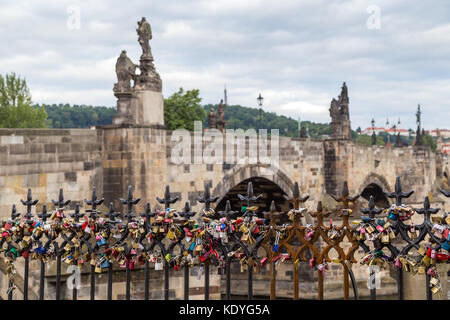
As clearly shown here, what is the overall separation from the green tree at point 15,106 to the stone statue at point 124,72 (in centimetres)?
2986

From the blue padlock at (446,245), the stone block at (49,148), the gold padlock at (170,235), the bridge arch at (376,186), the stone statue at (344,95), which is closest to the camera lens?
the blue padlock at (446,245)

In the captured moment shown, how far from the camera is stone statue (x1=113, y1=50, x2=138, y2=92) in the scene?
1312 centimetres

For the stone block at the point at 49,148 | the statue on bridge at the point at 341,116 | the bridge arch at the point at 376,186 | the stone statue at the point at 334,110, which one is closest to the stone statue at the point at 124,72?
the stone block at the point at 49,148

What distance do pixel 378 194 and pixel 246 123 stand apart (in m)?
83.6

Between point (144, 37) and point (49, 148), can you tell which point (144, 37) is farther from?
point (49, 148)

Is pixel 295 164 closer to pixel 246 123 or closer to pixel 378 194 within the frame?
pixel 378 194

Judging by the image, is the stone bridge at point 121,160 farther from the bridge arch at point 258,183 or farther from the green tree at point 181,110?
the green tree at point 181,110

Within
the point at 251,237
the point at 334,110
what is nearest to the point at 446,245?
the point at 251,237

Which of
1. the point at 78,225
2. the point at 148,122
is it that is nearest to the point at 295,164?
the point at 148,122

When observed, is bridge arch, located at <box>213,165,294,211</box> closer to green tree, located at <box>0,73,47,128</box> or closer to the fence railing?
the fence railing

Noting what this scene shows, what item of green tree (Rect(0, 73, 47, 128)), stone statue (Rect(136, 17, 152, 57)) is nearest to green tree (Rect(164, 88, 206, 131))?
green tree (Rect(0, 73, 47, 128))

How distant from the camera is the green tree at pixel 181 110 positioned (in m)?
50.4

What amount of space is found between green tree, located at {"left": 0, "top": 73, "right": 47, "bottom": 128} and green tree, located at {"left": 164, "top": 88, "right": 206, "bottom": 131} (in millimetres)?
12077
